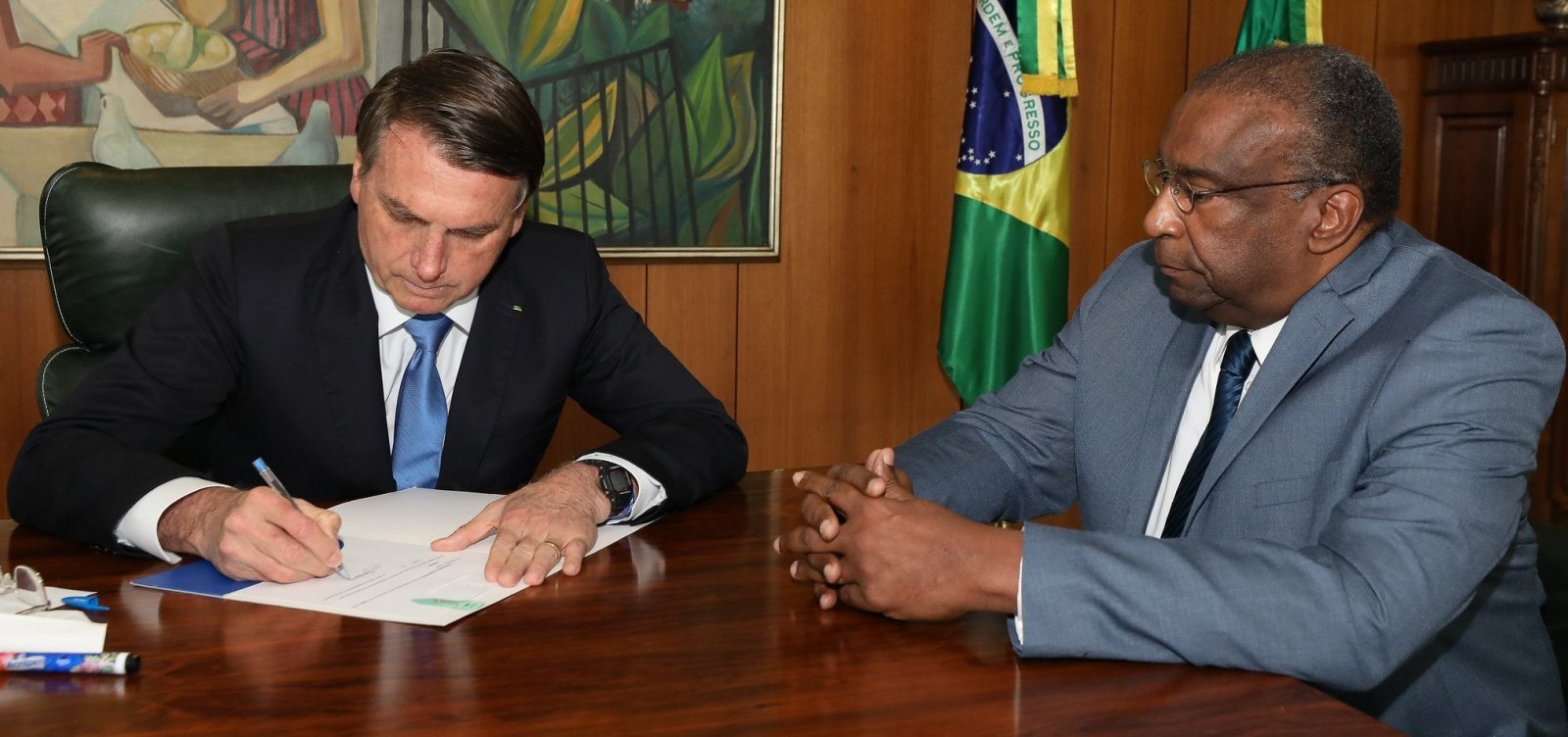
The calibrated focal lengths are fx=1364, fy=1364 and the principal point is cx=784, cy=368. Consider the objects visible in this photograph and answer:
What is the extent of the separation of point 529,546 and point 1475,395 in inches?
42.4

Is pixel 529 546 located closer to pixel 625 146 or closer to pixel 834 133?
pixel 625 146

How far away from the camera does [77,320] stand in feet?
7.61

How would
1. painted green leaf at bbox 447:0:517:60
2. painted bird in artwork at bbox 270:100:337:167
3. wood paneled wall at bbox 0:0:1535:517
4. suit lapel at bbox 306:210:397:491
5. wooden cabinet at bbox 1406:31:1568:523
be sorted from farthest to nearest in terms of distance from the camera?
1. wooden cabinet at bbox 1406:31:1568:523
2. wood paneled wall at bbox 0:0:1535:517
3. painted green leaf at bbox 447:0:517:60
4. painted bird in artwork at bbox 270:100:337:167
5. suit lapel at bbox 306:210:397:491

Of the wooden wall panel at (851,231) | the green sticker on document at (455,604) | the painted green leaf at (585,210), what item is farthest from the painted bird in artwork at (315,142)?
the green sticker on document at (455,604)

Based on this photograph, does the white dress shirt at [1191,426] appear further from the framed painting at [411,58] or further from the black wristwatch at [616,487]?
the framed painting at [411,58]

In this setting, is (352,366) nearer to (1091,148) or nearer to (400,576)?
(400,576)

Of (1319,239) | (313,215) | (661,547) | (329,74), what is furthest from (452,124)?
(329,74)

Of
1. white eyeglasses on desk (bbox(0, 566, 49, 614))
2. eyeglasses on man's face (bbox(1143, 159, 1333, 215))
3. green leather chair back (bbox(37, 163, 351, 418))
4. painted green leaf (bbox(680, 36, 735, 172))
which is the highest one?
painted green leaf (bbox(680, 36, 735, 172))

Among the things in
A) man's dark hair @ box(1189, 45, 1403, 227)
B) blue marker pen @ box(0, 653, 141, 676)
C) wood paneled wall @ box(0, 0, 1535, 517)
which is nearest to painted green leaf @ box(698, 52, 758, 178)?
wood paneled wall @ box(0, 0, 1535, 517)

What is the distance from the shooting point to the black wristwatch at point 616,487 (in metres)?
1.87

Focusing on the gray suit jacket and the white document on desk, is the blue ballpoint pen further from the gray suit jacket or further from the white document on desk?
the gray suit jacket

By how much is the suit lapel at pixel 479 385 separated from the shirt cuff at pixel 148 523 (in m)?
0.55

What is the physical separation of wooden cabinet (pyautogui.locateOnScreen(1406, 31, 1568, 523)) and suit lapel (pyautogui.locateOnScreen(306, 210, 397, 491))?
13.7ft

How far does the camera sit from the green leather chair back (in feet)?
7.50
